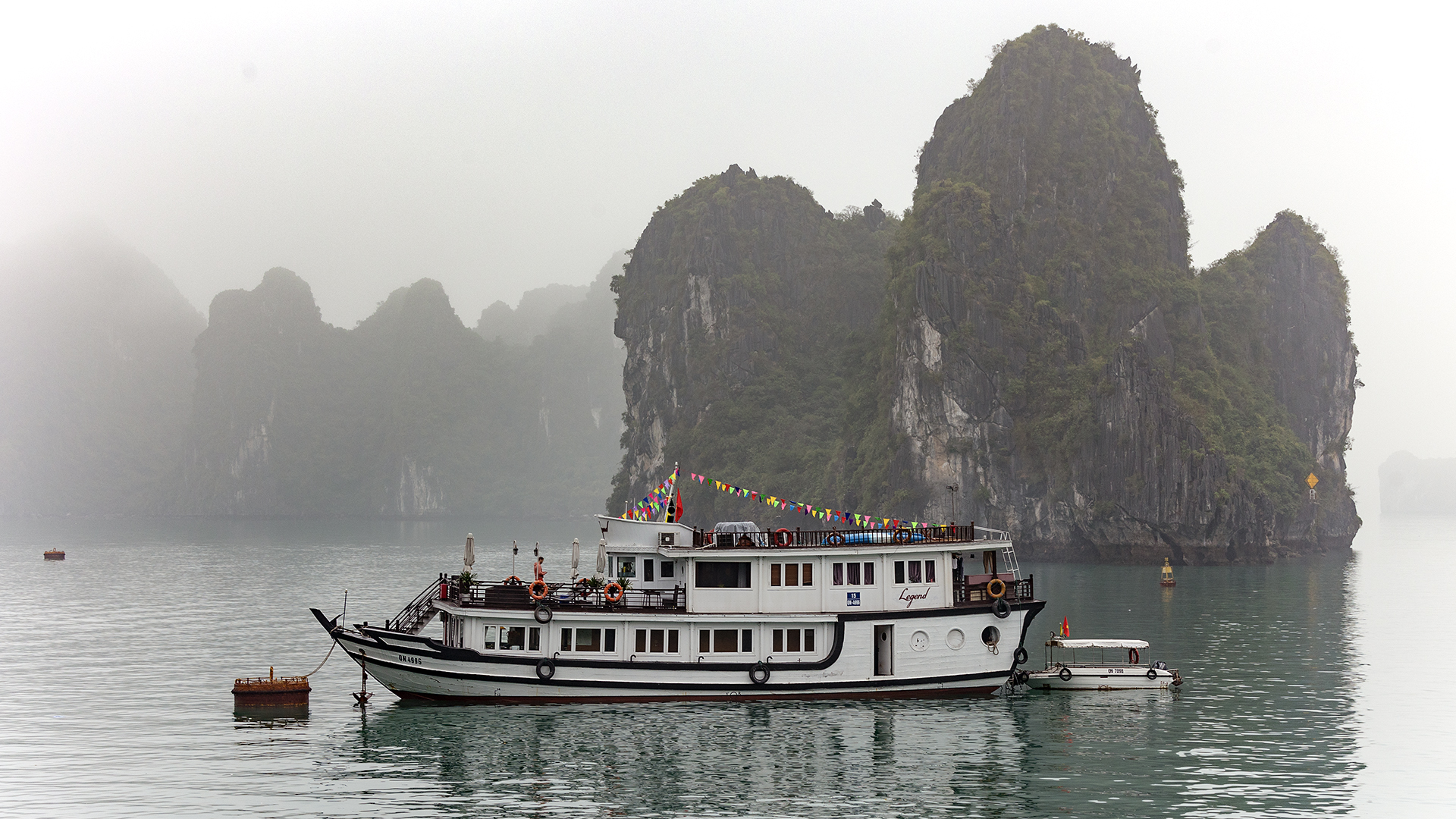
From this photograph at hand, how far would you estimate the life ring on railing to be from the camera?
29.9 meters

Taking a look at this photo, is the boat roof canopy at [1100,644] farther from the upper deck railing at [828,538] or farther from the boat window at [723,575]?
the boat window at [723,575]

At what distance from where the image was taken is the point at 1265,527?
3381 inches

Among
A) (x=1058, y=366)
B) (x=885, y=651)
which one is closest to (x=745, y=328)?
(x=1058, y=366)

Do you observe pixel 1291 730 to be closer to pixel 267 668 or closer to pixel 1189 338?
pixel 267 668

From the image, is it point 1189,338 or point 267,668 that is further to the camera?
point 1189,338

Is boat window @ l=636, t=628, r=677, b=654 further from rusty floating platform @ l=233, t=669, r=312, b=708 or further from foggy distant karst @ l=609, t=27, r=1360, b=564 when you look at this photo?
foggy distant karst @ l=609, t=27, r=1360, b=564

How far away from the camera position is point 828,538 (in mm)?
31422

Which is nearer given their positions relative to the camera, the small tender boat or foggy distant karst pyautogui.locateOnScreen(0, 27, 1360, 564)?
the small tender boat

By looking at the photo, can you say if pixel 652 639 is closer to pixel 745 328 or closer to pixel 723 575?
pixel 723 575

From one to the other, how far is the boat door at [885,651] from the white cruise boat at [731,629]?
3cm

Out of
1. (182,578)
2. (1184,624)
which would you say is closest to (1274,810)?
(1184,624)

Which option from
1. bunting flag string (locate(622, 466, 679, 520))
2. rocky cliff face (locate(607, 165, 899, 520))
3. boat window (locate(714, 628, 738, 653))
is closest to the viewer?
boat window (locate(714, 628, 738, 653))

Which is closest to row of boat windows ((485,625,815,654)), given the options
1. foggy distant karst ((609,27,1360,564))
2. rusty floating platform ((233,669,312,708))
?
rusty floating platform ((233,669,312,708))

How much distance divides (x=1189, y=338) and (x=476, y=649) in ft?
274
